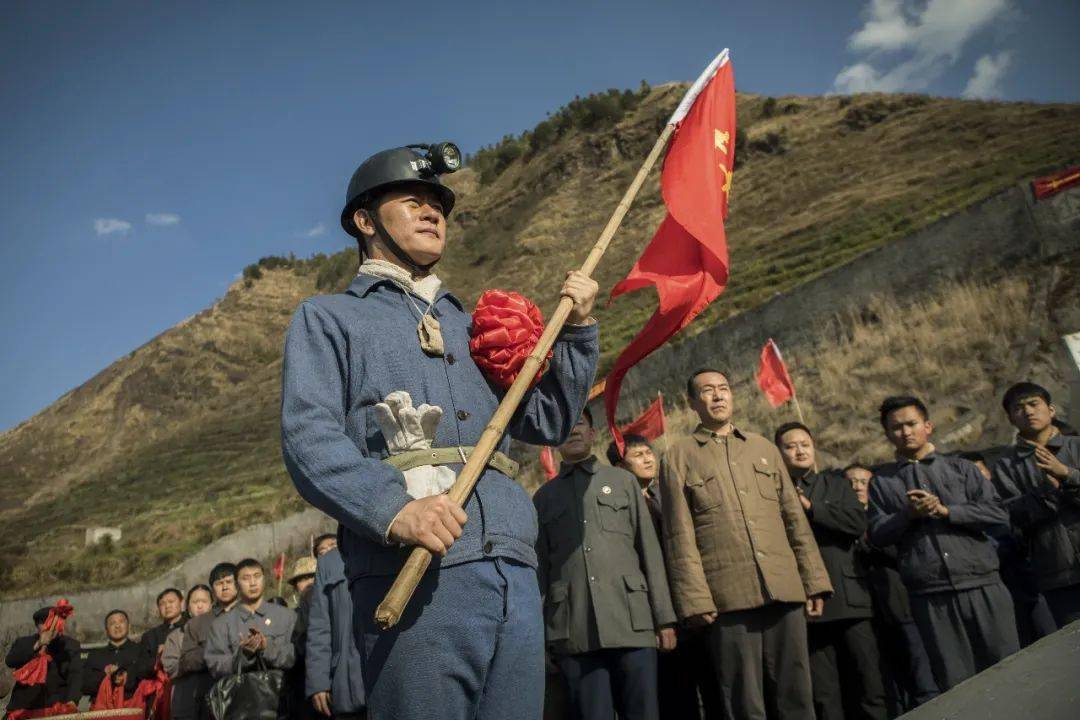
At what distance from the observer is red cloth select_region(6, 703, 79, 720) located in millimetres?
6113

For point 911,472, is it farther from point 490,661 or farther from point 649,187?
point 649,187

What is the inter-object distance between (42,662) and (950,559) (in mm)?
7416

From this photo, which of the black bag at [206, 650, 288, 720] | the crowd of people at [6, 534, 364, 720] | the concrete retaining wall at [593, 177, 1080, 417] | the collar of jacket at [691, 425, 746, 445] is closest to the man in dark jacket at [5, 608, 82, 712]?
the crowd of people at [6, 534, 364, 720]

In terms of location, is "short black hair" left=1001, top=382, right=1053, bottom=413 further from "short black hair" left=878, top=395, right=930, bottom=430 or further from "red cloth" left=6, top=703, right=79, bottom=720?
"red cloth" left=6, top=703, right=79, bottom=720

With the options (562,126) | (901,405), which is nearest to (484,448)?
(901,405)

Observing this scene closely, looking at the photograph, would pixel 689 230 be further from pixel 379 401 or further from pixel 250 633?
pixel 250 633

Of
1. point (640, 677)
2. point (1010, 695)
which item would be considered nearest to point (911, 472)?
point (640, 677)

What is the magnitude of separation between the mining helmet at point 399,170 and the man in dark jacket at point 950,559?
10.7 ft

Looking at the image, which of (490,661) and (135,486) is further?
(135,486)

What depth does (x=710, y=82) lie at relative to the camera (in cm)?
394

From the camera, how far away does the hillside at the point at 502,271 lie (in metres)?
23.1

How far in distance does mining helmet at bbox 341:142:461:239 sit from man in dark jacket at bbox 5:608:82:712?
644 cm

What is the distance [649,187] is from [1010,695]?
53393 mm

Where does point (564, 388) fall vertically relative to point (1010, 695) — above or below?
above
